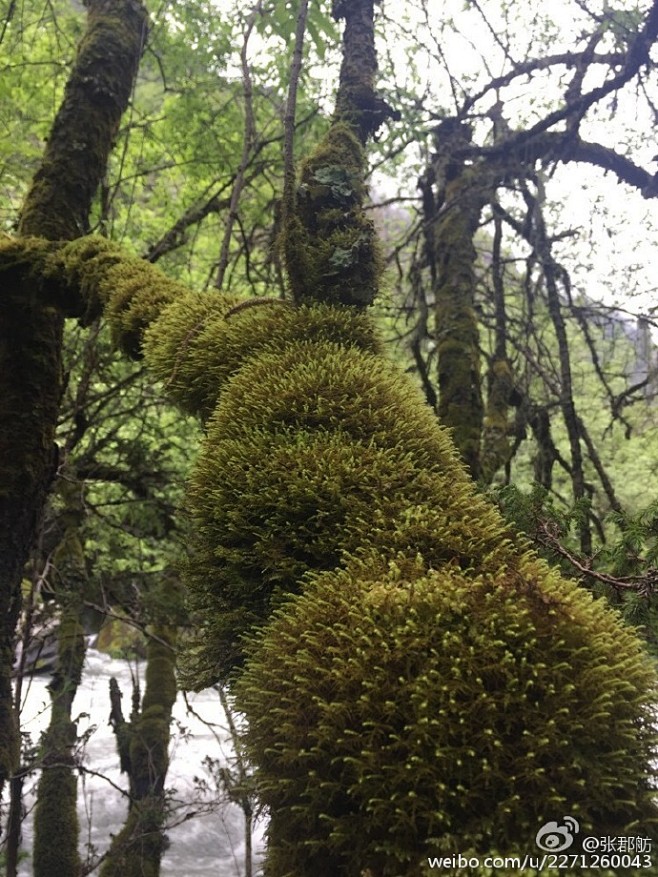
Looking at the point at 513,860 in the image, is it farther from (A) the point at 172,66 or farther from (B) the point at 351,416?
(A) the point at 172,66

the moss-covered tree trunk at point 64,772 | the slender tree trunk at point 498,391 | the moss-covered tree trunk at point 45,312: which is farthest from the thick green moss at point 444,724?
the moss-covered tree trunk at point 64,772

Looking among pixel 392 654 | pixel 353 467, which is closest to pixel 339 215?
pixel 353 467

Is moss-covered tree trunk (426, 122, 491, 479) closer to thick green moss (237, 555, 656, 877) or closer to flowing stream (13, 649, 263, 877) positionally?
thick green moss (237, 555, 656, 877)

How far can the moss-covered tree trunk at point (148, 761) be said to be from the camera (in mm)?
6016

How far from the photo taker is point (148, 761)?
668 cm

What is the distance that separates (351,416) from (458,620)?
0.85 metres

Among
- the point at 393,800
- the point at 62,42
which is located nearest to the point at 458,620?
the point at 393,800

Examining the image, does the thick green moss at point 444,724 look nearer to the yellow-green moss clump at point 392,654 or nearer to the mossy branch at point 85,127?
the yellow-green moss clump at point 392,654

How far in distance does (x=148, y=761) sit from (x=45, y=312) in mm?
5645

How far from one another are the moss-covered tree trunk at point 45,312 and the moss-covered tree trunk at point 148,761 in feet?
11.7

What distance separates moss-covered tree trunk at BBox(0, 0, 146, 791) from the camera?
283cm

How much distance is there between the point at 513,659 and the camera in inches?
40.6

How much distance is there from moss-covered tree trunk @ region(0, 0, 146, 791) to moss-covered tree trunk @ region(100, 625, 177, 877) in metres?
3.56

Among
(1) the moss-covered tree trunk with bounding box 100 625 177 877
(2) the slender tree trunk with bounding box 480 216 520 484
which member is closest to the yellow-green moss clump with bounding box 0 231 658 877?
(2) the slender tree trunk with bounding box 480 216 520 484
